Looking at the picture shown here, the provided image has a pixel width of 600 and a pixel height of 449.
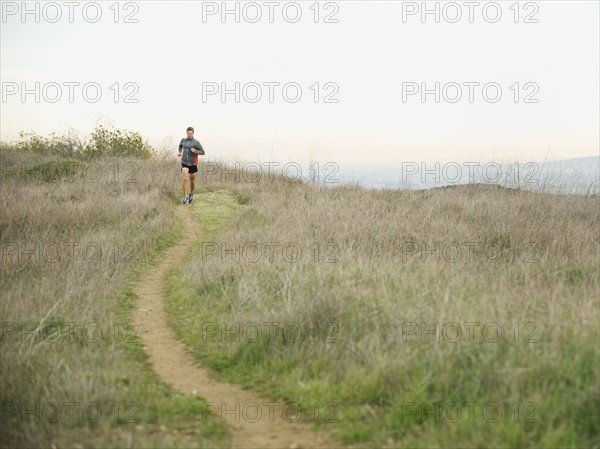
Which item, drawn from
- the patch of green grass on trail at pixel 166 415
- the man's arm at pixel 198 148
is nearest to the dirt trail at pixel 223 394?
the patch of green grass on trail at pixel 166 415

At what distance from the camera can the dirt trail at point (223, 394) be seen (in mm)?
4887

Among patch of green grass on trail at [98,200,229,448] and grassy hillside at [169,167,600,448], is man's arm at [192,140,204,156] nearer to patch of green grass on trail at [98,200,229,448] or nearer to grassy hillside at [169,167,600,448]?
grassy hillside at [169,167,600,448]

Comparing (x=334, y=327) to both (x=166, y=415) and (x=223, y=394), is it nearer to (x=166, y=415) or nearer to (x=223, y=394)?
(x=223, y=394)

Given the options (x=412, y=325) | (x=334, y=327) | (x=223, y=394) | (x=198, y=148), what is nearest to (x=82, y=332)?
(x=223, y=394)

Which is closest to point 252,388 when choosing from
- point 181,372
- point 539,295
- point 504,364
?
point 181,372

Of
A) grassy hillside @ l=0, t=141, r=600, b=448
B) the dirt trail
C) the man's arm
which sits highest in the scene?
the man's arm

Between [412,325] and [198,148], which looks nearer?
[412,325]

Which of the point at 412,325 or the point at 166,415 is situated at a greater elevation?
the point at 412,325

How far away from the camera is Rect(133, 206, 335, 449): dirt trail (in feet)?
16.0

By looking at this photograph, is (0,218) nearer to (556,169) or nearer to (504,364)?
(504,364)

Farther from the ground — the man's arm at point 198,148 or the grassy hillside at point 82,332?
the man's arm at point 198,148

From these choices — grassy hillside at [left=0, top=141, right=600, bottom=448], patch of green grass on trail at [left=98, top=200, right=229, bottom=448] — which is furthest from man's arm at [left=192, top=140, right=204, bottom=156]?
patch of green grass on trail at [left=98, top=200, right=229, bottom=448]

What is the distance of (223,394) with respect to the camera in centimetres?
586

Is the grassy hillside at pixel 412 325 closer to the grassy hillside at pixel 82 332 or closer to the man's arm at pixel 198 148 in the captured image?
the grassy hillside at pixel 82 332
